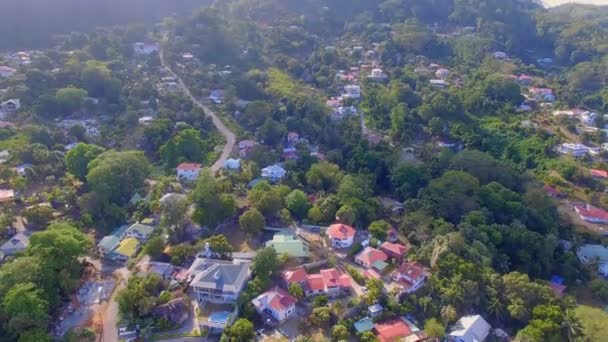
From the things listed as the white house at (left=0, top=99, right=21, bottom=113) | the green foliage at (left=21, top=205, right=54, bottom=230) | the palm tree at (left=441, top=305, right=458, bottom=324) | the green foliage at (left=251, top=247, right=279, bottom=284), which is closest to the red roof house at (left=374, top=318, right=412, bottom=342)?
the palm tree at (left=441, top=305, right=458, bottom=324)

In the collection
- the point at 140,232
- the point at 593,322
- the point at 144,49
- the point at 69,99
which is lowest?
the point at 140,232

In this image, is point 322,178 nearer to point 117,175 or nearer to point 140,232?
point 140,232

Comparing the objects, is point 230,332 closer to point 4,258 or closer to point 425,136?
point 4,258

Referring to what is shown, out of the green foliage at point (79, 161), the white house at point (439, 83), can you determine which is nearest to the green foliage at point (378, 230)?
the green foliage at point (79, 161)

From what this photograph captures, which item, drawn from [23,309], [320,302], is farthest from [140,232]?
[320,302]

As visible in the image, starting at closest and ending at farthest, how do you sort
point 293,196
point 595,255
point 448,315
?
point 448,315 < point 293,196 < point 595,255

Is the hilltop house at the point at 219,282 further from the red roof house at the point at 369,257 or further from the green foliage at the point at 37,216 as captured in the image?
the green foliage at the point at 37,216

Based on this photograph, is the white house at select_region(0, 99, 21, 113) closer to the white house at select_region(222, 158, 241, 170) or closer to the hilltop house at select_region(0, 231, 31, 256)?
the hilltop house at select_region(0, 231, 31, 256)
